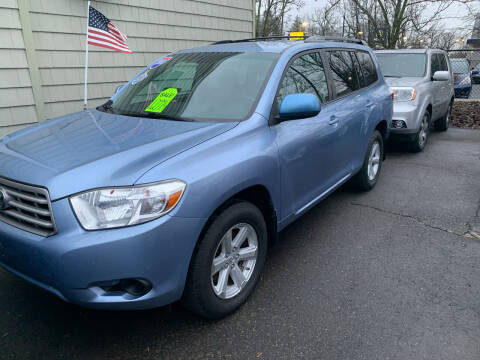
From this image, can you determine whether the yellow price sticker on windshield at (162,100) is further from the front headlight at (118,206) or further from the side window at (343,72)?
the side window at (343,72)

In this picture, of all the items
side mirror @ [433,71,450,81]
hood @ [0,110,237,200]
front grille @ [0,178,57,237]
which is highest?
side mirror @ [433,71,450,81]

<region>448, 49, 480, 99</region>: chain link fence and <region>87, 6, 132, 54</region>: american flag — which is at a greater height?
<region>87, 6, 132, 54</region>: american flag

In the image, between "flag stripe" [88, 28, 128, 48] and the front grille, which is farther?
"flag stripe" [88, 28, 128, 48]

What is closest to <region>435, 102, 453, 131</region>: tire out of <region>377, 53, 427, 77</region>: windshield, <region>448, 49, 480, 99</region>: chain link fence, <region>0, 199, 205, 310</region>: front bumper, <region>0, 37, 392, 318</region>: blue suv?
<region>377, 53, 427, 77</region>: windshield

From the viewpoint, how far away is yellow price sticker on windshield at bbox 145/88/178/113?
2.91 m

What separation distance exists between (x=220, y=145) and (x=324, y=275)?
1.38 meters

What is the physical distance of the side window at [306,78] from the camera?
118 inches

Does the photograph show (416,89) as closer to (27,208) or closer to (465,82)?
(27,208)

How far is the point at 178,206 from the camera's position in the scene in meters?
1.95

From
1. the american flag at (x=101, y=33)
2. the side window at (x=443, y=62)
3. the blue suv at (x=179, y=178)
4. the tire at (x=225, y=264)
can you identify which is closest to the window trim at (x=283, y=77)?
the blue suv at (x=179, y=178)

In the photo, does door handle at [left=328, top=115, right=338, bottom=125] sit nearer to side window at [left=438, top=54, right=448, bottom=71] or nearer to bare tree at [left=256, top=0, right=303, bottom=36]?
side window at [left=438, top=54, right=448, bottom=71]

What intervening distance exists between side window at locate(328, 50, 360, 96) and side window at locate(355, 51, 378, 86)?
278 millimetres

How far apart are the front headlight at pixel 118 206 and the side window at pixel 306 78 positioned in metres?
1.32

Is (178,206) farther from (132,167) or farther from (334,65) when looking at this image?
(334,65)
